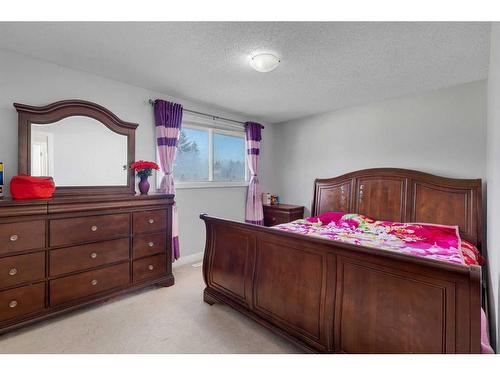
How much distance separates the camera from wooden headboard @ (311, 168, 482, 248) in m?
2.73

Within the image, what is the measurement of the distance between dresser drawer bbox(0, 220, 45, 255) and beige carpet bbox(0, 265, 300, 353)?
67cm

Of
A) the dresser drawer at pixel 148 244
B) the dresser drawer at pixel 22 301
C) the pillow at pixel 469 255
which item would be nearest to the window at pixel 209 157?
the dresser drawer at pixel 148 244

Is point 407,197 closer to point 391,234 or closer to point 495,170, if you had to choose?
point 391,234

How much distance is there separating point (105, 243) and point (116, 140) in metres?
1.20

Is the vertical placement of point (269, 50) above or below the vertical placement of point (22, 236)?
above

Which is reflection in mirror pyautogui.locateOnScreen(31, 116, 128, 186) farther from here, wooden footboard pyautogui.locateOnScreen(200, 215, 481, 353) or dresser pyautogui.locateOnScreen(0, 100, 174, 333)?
wooden footboard pyautogui.locateOnScreen(200, 215, 481, 353)

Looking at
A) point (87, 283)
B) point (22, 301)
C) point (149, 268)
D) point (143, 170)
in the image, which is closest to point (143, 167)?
point (143, 170)

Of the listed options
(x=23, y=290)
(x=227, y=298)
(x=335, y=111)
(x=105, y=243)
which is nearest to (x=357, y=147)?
(x=335, y=111)

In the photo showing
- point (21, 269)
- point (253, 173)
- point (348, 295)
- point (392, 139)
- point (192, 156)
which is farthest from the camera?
point (253, 173)

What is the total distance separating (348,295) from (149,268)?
6.83 feet

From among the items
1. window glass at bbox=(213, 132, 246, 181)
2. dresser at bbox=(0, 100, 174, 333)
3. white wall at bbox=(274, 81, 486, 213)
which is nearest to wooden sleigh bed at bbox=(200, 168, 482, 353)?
white wall at bbox=(274, 81, 486, 213)

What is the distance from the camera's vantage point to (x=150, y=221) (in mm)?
2674
